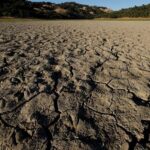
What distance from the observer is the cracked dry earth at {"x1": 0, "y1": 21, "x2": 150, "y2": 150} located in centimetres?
179

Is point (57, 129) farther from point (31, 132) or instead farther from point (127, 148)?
point (127, 148)

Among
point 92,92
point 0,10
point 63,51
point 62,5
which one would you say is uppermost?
point 92,92

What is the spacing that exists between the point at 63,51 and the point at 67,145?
2.80 meters

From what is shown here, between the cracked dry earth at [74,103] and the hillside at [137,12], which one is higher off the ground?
the cracked dry earth at [74,103]

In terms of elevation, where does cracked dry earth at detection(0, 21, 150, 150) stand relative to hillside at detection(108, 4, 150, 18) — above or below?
above

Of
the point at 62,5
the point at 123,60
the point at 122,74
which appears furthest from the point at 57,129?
the point at 62,5

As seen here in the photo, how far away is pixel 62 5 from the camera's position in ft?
158

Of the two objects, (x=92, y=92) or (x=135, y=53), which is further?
(x=135, y=53)

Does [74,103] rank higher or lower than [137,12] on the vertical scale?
higher

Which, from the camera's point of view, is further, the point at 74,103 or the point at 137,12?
the point at 137,12

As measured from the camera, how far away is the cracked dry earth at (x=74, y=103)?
1787mm

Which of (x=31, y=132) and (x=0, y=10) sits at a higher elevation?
(x=31, y=132)

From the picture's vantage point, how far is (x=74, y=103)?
7.57ft

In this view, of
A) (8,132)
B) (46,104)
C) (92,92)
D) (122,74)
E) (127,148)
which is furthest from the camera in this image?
(122,74)
